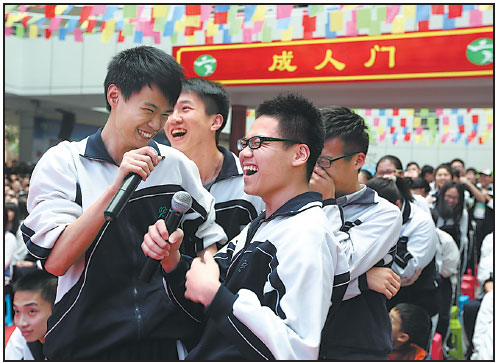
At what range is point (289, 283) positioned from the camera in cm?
127

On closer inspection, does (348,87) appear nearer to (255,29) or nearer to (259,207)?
(255,29)

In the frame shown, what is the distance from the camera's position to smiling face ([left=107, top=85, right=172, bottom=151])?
1.56 m

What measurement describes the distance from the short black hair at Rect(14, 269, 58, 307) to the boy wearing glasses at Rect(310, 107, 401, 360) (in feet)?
4.55

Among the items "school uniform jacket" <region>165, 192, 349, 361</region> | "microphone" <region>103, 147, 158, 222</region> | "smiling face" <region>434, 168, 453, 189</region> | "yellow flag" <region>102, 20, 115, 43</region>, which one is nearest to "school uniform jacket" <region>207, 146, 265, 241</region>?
"school uniform jacket" <region>165, 192, 349, 361</region>

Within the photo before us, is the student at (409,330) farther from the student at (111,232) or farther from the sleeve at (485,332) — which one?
the student at (111,232)

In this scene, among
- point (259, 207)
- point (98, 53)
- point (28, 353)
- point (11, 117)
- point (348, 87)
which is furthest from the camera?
point (11, 117)

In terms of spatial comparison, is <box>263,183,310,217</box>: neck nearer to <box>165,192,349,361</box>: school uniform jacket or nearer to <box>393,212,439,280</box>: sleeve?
<box>165,192,349,361</box>: school uniform jacket

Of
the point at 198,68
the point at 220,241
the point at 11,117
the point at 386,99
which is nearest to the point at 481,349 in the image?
the point at 220,241

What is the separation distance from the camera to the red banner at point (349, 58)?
5926 millimetres

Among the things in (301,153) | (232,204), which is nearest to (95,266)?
(301,153)

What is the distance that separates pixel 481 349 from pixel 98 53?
1026 centimetres

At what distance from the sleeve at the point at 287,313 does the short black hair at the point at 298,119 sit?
36 cm

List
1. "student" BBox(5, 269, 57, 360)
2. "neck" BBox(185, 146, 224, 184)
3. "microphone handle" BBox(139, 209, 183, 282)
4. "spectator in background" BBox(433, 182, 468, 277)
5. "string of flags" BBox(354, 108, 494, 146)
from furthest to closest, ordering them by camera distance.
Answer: "string of flags" BBox(354, 108, 494, 146)
"spectator in background" BBox(433, 182, 468, 277)
"student" BBox(5, 269, 57, 360)
"neck" BBox(185, 146, 224, 184)
"microphone handle" BBox(139, 209, 183, 282)

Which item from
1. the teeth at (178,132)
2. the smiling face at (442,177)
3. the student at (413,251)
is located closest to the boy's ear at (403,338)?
the student at (413,251)
